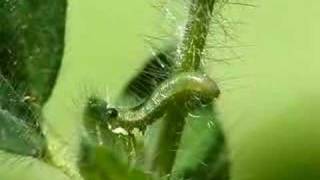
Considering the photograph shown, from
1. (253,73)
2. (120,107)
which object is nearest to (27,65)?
(120,107)

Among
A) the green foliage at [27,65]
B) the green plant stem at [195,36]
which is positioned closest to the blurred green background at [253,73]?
the green foliage at [27,65]

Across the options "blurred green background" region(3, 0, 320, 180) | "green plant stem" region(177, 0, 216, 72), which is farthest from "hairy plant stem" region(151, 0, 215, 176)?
"blurred green background" region(3, 0, 320, 180)

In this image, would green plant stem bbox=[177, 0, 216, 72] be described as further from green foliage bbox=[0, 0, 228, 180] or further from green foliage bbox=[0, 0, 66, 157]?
green foliage bbox=[0, 0, 66, 157]

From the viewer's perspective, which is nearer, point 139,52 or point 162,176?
point 162,176

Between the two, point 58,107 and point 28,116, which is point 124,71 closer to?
point 58,107

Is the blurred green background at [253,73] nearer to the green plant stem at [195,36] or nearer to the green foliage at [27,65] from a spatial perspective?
the green foliage at [27,65]

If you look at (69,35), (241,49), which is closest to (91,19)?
(69,35)
